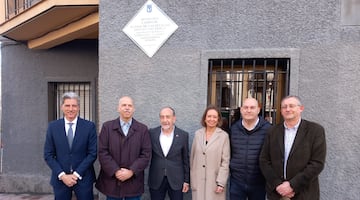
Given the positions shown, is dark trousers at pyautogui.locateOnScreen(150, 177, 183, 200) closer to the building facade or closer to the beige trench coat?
the beige trench coat

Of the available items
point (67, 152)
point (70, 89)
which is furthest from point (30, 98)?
point (67, 152)

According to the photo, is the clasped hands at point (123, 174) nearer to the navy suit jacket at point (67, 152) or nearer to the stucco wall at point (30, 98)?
the navy suit jacket at point (67, 152)

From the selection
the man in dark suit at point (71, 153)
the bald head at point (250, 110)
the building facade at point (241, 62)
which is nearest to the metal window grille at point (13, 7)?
the building facade at point (241, 62)

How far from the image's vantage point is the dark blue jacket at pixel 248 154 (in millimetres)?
2627

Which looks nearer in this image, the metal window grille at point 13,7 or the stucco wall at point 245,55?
the stucco wall at point 245,55

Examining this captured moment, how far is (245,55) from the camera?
328cm

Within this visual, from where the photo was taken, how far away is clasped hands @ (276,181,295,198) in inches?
95.0

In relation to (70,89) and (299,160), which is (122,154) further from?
(70,89)

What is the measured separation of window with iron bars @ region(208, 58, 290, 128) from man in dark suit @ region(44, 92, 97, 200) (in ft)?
5.41

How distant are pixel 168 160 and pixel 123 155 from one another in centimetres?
49

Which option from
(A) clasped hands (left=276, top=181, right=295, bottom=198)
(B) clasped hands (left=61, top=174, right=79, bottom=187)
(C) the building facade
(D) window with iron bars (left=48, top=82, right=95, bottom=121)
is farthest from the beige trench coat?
(D) window with iron bars (left=48, top=82, right=95, bottom=121)

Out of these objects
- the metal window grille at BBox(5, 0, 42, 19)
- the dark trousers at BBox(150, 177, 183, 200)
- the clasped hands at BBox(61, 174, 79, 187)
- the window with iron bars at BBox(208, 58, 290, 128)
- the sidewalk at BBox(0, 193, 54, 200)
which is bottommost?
the sidewalk at BBox(0, 193, 54, 200)

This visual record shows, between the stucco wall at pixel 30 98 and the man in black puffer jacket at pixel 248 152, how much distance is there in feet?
11.4

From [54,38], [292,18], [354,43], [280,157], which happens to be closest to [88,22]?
[54,38]
